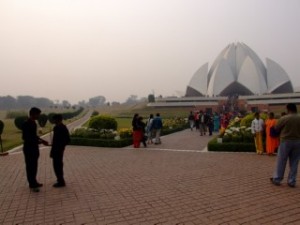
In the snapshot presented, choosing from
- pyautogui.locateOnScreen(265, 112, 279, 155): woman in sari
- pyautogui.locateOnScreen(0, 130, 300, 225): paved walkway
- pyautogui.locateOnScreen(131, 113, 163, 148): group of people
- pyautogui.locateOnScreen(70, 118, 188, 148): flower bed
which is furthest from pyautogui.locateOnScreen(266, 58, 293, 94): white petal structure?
pyautogui.locateOnScreen(0, 130, 300, 225): paved walkway

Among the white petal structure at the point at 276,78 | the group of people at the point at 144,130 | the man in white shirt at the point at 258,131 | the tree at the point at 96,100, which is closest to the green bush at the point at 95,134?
the group of people at the point at 144,130

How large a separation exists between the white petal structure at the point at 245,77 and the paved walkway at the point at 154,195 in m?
49.0

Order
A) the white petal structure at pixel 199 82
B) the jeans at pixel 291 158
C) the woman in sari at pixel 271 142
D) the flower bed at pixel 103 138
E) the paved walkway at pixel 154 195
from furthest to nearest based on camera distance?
1. the white petal structure at pixel 199 82
2. the flower bed at pixel 103 138
3. the woman in sari at pixel 271 142
4. the jeans at pixel 291 158
5. the paved walkway at pixel 154 195

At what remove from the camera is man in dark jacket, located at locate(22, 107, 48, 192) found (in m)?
5.45

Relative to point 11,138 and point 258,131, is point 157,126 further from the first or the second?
point 11,138

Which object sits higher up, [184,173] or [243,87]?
[243,87]

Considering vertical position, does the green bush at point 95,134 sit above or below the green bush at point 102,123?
below

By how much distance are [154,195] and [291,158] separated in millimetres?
2233

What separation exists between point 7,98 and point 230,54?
8129 centimetres

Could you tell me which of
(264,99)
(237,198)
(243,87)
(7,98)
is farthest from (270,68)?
(7,98)

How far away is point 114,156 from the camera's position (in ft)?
30.6

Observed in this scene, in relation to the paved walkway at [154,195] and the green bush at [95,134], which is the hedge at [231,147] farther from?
the green bush at [95,134]

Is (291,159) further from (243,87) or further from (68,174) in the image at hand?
(243,87)

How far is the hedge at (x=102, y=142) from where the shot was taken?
1176 cm
